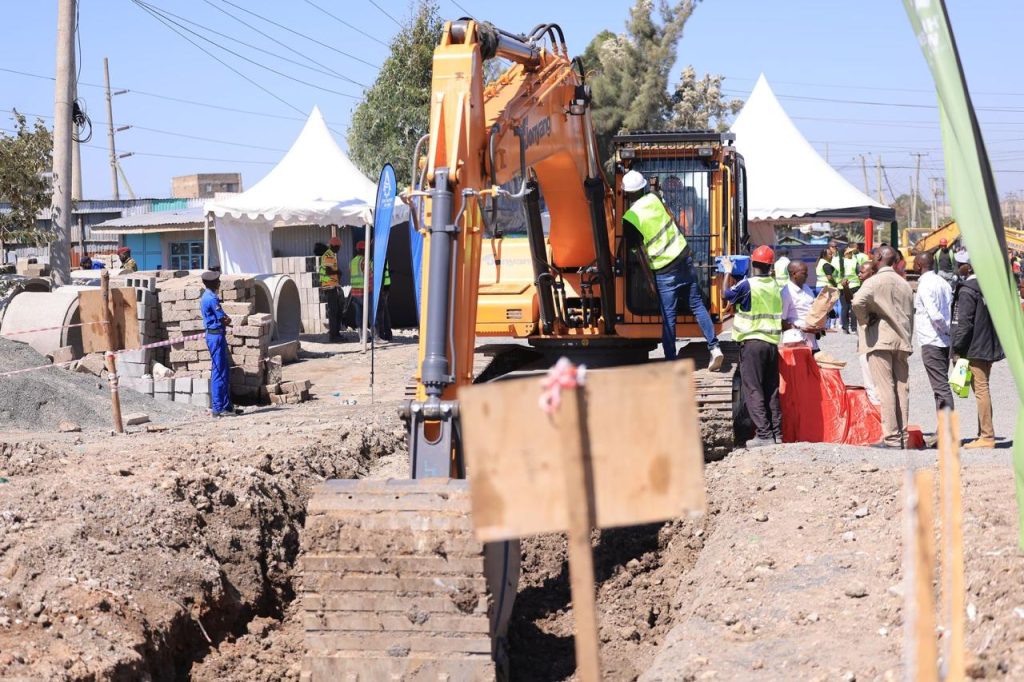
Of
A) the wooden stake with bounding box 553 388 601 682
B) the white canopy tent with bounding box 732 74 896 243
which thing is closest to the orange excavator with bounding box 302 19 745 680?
the wooden stake with bounding box 553 388 601 682

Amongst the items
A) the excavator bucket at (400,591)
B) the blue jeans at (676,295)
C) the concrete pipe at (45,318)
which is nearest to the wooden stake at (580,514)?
the excavator bucket at (400,591)

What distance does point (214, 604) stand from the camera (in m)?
7.25

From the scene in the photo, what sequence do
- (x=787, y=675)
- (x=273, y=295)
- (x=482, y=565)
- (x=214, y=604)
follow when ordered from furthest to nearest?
1. (x=273, y=295)
2. (x=214, y=604)
3. (x=482, y=565)
4. (x=787, y=675)

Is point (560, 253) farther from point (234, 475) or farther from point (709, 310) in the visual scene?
point (234, 475)

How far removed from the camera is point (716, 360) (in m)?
9.76

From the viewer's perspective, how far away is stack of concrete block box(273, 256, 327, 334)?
23.2 meters

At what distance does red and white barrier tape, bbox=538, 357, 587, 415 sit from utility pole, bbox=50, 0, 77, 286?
16.5 m

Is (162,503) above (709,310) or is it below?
below

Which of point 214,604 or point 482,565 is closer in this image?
point 482,565

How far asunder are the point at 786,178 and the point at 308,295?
11.1 meters

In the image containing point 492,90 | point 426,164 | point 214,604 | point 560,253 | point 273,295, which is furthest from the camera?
point 273,295

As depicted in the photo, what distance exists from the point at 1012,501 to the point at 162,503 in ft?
17.5

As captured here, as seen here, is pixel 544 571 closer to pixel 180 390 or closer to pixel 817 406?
pixel 817 406

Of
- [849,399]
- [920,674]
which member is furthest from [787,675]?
[849,399]
